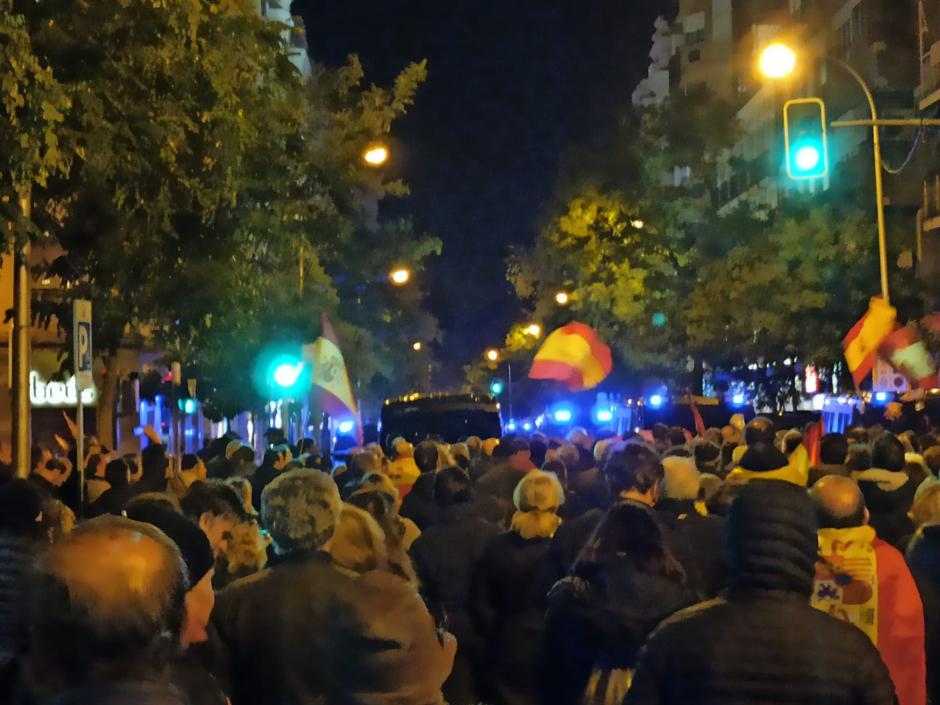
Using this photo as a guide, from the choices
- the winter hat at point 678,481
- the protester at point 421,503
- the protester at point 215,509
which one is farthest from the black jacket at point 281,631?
the protester at point 421,503

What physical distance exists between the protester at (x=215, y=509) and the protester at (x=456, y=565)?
45.7 inches

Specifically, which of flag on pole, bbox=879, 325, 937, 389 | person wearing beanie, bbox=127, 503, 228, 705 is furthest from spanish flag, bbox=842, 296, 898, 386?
person wearing beanie, bbox=127, 503, 228, 705

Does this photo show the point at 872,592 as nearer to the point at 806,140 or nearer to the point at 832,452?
the point at 832,452

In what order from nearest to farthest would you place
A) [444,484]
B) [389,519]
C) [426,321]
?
[389,519]
[444,484]
[426,321]

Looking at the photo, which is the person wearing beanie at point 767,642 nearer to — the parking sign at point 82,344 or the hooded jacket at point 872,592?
the hooded jacket at point 872,592

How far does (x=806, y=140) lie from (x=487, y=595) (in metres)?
11.1

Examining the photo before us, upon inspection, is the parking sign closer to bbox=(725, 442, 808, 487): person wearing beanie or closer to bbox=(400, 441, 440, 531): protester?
bbox=(400, 441, 440, 531): protester

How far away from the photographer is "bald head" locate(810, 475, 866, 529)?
5.90m

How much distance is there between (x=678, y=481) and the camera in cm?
784

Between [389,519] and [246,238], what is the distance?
907 centimetres

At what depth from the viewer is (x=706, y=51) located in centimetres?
8512

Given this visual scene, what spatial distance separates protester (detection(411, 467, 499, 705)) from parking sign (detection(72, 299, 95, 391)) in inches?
155

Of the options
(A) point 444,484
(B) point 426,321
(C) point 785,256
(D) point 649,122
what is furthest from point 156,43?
(B) point 426,321

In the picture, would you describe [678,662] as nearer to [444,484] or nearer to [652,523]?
[652,523]
